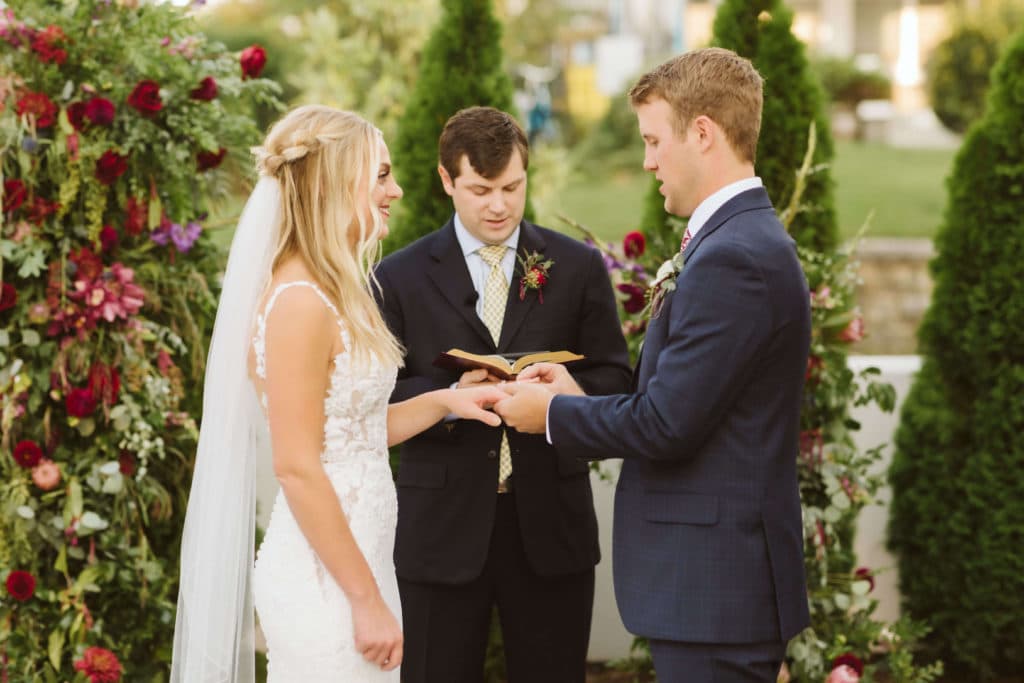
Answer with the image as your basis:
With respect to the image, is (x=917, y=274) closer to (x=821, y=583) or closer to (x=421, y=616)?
(x=821, y=583)

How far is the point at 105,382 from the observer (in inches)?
148

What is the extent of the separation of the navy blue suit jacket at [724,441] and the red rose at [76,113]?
2.11m

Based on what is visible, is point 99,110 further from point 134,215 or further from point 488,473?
point 488,473

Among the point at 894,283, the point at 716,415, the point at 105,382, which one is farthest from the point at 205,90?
the point at 894,283

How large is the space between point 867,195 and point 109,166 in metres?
12.8

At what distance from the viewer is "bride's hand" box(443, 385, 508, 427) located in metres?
2.92

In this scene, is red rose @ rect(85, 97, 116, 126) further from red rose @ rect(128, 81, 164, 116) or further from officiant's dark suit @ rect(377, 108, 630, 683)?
officiant's dark suit @ rect(377, 108, 630, 683)

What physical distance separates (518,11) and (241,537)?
13.7 m

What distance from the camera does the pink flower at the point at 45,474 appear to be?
3.67 metres

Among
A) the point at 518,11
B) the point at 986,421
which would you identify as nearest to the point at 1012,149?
the point at 986,421

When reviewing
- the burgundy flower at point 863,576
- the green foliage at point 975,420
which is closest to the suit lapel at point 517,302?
the burgundy flower at point 863,576

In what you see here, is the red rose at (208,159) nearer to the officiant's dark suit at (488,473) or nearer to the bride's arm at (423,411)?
the officiant's dark suit at (488,473)

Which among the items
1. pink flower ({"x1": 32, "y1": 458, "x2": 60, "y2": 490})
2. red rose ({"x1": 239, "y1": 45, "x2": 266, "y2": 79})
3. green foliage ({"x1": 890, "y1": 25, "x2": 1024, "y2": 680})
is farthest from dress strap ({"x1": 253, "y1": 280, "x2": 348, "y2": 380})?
green foliage ({"x1": 890, "y1": 25, "x2": 1024, "y2": 680})

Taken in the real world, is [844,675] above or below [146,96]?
below
